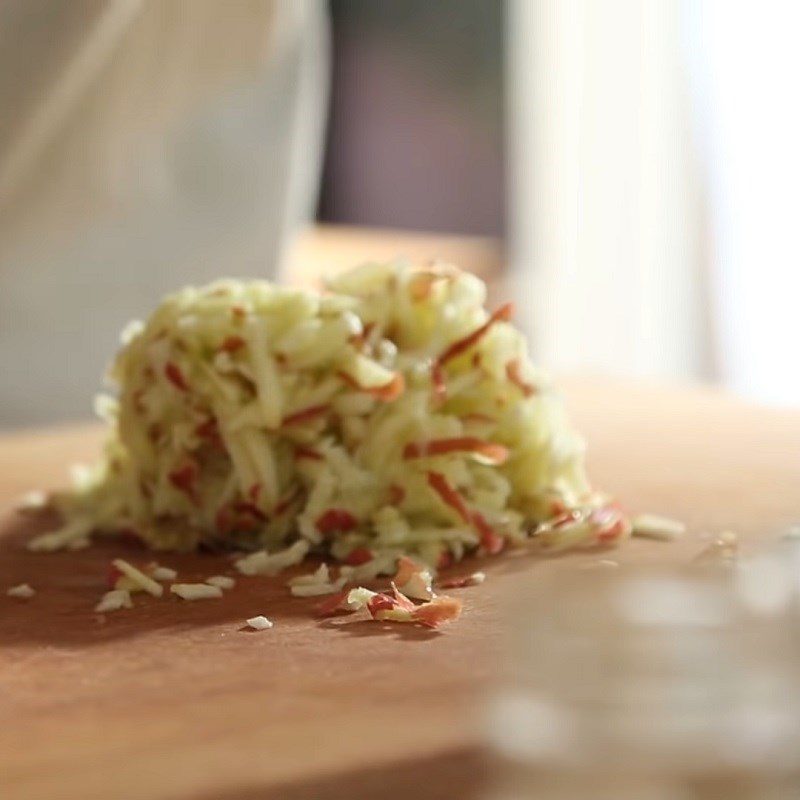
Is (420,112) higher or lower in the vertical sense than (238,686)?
higher

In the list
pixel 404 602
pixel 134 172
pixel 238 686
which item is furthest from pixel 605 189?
pixel 238 686

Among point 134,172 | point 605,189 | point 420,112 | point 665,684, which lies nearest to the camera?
point 665,684

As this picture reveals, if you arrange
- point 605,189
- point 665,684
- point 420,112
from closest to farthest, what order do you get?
point 665,684
point 605,189
point 420,112

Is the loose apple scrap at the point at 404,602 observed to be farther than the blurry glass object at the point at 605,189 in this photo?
No

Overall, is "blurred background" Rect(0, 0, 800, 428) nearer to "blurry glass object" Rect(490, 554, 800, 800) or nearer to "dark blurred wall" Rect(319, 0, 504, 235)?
"dark blurred wall" Rect(319, 0, 504, 235)

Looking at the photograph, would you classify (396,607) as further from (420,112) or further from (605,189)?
(420,112)

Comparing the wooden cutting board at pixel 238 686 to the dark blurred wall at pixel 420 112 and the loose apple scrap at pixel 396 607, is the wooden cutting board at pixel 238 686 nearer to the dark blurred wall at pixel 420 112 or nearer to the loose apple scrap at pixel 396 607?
the loose apple scrap at pixel 396 607

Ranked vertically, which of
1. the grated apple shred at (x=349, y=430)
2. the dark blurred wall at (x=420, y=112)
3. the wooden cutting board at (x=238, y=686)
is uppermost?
the dark blurred wall at (x=420, y=112)

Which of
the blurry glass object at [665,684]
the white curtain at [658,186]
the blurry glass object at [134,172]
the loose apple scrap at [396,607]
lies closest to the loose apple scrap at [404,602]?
the loose apple scrap at [396,607]
